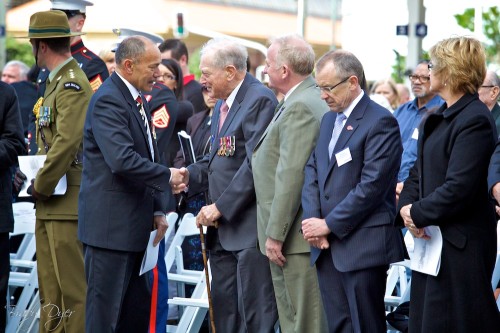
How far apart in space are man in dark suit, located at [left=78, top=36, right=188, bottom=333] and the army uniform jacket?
380 millimetres

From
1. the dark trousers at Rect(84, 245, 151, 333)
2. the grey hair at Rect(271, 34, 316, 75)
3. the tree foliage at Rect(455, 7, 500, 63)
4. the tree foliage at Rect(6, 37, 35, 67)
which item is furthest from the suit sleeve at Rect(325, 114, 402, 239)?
the tree foliage at Rect(6, 37, 35, 67)

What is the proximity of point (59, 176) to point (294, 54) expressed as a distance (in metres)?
1.74

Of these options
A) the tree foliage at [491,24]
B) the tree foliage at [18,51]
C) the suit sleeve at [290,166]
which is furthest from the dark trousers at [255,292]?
the tree foliage at [18,51]

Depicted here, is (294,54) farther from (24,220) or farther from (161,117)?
(24,220)

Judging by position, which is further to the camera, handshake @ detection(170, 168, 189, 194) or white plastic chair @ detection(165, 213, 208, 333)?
white plastic chair @ detection(165, 213, 208, 333)

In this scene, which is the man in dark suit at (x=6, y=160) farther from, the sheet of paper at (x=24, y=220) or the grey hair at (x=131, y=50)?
the grey hair at (x=131, y=50)

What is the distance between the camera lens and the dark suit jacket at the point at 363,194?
204 inches

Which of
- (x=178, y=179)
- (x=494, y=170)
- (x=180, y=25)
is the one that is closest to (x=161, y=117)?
(x=178, y=179)

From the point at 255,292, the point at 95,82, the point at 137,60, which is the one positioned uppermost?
the point at 137,60

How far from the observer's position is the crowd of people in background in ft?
15.7

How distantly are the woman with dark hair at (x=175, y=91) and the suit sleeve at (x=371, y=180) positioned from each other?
10.5 feet

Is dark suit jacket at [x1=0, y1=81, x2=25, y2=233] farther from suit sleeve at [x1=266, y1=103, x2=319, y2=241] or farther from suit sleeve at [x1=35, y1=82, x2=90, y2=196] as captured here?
suit sleeve at [x1=266, y1=103, x2=319, y2=241]

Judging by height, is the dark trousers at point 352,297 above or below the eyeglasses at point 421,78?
below

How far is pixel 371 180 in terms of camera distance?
16.9ft
